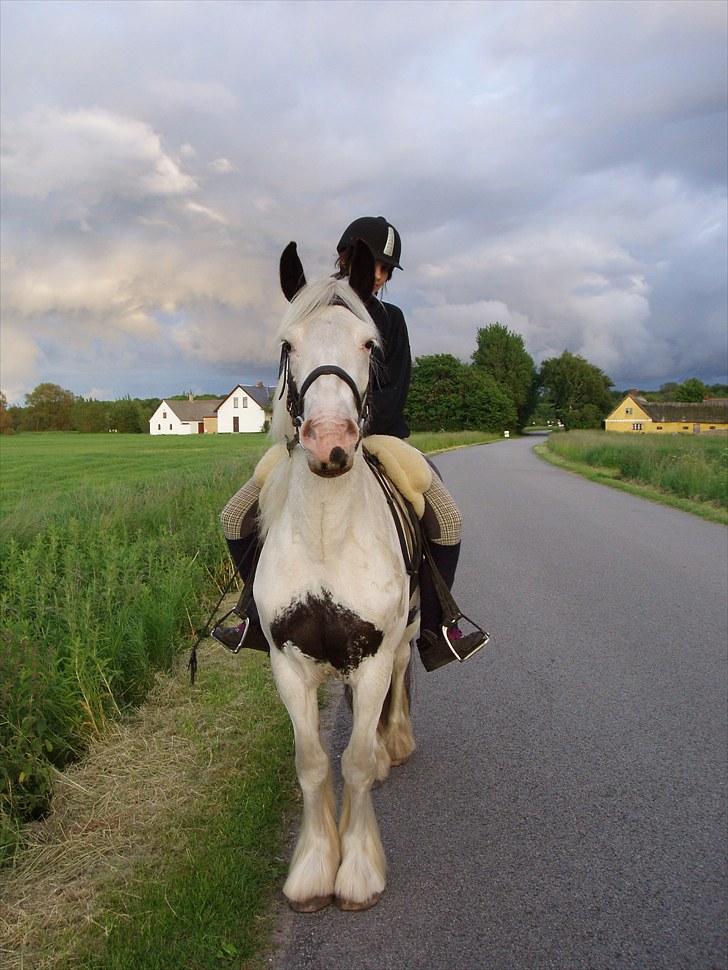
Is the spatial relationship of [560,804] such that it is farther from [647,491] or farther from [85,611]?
[647,491]

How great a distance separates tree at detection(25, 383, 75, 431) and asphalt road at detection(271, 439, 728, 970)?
85752mm

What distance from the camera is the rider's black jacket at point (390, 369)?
3.46 meters

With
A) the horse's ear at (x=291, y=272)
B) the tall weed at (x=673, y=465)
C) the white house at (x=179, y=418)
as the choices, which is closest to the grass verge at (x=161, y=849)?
the horse's ear at (x=291, y=272)

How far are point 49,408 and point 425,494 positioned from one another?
90.0m

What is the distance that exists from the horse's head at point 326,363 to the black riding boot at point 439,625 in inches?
50.8

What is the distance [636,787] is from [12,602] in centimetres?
488

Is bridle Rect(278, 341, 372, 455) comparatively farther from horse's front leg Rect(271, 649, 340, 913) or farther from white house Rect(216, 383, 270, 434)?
white house Rect(216, 383, 270, 434)

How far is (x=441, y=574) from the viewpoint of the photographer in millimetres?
3898

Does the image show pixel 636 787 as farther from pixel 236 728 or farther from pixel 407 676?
pixel 236 728

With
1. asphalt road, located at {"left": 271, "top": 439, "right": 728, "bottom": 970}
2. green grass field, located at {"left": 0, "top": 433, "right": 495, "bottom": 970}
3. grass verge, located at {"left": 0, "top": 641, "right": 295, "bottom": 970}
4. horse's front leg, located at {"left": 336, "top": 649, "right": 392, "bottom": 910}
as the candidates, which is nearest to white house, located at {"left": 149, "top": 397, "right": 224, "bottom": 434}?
green grass field, located at {"left": 0, "top": 433, "right": 495, "bottom": 970}

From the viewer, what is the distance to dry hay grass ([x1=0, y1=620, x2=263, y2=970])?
9.08 feet

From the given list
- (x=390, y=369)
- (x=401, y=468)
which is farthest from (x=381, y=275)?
(x=401, y=468)

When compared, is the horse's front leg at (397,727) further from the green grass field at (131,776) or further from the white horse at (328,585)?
the white horse at (328,585)

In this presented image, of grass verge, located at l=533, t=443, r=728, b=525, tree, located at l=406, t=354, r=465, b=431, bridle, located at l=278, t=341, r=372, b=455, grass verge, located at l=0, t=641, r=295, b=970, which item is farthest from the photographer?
tree, located at l=406, t=354, r=465, b=431
